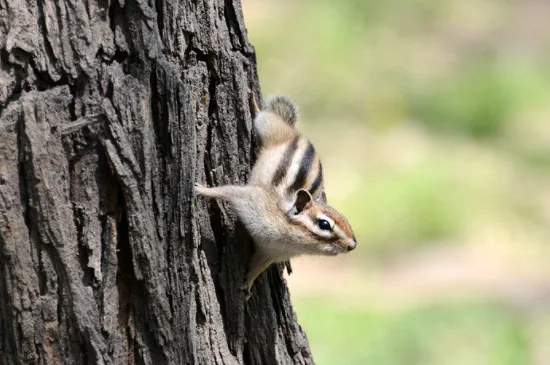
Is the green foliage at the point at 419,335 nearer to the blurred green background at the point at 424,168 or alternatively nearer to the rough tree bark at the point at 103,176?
the blurred green background at the point at 424,168

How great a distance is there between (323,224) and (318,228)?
0.02 meters

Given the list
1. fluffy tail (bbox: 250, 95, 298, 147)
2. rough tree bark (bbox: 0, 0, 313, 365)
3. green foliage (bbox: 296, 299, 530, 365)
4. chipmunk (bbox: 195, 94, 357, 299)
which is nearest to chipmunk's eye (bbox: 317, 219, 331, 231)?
chipmunk (bbox: 195, 94, 357, 299)

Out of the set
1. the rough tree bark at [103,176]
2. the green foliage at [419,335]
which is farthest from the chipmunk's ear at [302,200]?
the green foliage at [419,335]

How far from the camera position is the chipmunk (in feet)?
9.91

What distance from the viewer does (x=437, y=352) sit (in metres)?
5.90

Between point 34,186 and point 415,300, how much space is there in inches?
197

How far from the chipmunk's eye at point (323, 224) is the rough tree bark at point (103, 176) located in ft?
1.97

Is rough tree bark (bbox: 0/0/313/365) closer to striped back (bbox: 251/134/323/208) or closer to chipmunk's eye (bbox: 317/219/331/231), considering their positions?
striped back (bbox: 251/134/323/208)

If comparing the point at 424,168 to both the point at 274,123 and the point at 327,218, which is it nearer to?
the point at 327,218

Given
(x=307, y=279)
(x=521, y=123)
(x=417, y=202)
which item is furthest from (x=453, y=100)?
(x=307, y=279)

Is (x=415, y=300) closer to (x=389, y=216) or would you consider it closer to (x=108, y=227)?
(x=389, y=216)

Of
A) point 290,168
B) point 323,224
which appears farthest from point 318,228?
point 290,168

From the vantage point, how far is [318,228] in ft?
10.9

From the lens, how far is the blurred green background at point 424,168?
248 inches
